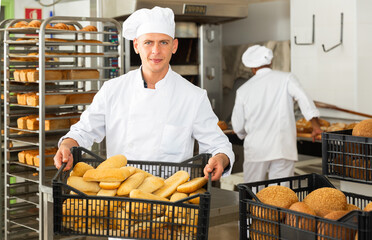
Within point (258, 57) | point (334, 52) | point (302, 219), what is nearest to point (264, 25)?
point (334, 52)

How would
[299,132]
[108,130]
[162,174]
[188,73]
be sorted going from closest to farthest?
[162,174], [108,130], [299,132], [188,73]

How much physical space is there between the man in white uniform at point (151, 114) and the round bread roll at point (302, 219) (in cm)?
95

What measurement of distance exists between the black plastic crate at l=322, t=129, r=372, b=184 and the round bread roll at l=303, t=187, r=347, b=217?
37 cm

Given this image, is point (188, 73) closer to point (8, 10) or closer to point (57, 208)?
point (8, 10)

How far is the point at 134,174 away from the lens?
1.79 m

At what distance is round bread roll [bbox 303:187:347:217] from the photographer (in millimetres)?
1500

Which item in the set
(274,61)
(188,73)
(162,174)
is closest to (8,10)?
(188,73)

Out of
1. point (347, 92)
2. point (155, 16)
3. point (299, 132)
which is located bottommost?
point (299, 132)

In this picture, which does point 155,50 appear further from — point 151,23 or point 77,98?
point 77,98

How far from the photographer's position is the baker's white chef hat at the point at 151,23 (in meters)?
2.33

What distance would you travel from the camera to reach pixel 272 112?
14.8 ft

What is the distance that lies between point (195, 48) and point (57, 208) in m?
4.04

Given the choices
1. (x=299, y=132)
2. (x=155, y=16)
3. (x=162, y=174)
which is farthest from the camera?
(x=299, y=132)

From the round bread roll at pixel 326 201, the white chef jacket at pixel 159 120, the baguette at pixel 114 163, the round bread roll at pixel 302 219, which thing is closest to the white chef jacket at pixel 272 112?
the white chef jacket at pixel 159 120
